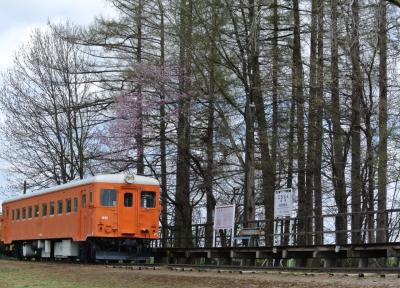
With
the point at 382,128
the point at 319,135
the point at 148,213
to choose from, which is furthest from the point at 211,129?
the point at 382,128

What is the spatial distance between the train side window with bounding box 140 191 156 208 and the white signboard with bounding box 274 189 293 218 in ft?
18.2

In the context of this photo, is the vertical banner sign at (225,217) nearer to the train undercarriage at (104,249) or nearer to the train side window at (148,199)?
the train side window at (148,199)

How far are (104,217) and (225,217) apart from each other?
4.22 m

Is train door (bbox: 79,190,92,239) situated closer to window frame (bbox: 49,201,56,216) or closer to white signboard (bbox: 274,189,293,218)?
window frame (bbox: 49,201,56,216)

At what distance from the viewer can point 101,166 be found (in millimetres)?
31109

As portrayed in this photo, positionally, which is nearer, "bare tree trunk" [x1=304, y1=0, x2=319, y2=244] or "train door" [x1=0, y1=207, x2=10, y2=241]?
"bare tree trunk" [x1=304, y1=0, x2=319, y2=244]

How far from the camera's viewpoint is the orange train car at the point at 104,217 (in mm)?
23672

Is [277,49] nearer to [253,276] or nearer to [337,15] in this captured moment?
[337,15]

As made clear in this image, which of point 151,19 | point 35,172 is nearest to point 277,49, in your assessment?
point 151,19

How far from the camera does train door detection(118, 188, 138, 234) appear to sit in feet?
79.1

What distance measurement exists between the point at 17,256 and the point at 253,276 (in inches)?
795

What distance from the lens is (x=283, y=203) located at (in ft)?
69.2

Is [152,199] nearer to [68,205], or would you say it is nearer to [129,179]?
[129,179]

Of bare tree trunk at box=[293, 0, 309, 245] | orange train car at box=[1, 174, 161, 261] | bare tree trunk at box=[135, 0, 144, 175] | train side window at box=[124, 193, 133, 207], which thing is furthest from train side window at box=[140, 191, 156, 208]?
bare tree trunk at box=[293, 0, 309, 245]
